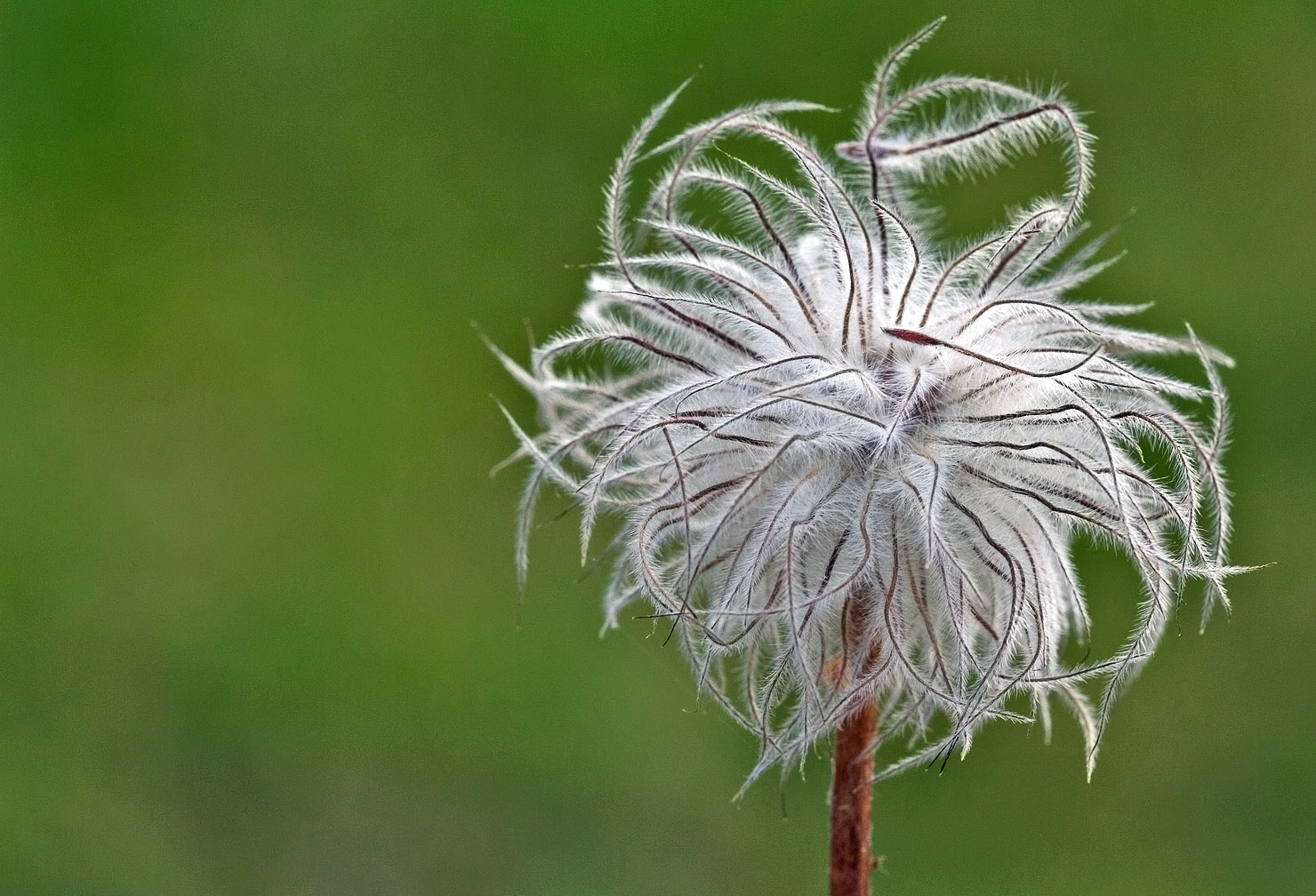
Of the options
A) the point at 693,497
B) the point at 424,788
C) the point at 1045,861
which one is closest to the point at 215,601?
the point at 424,788

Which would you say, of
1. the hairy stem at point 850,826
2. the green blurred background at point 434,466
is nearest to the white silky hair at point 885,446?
the hairy stem at point 850,826

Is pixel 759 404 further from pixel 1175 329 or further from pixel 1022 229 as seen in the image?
pixel 1175 329

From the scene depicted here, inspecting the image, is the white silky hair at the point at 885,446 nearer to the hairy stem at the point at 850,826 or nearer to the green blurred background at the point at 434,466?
the hairy stem at the point at 850,826

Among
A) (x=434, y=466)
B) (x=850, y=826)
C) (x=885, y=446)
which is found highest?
(x=434, y=466)

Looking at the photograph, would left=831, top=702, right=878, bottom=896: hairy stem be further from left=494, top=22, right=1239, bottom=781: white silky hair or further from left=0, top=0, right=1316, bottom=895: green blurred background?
left=0, top=0, right=1316, bottom=895: green blurred background

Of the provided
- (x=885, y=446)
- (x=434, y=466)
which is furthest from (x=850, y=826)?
(x=434, y=466)

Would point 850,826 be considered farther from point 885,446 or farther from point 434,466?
point 434,466
